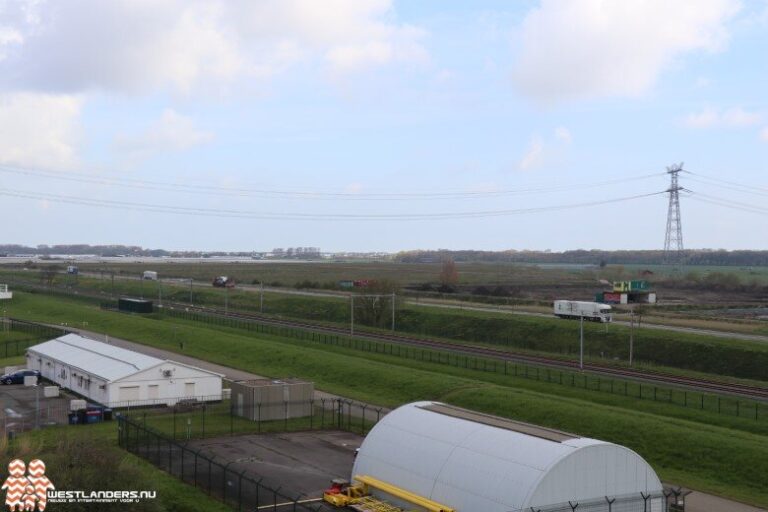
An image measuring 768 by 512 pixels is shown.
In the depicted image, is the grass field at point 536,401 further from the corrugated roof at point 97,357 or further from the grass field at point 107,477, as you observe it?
the grass field at point 107,477

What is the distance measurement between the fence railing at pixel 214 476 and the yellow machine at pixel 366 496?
681 millimetres

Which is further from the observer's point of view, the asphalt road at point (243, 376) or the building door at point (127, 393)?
the building door at point (127, 393)

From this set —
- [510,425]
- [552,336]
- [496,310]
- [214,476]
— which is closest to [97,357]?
[214,476]

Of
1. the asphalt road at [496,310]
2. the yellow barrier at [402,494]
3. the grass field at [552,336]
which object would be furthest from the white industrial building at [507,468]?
the asphalt road at [496,310]

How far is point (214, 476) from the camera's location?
33.1 meters

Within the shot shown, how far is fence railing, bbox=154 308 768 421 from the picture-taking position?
49.2 meters

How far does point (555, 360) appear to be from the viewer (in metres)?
69.9

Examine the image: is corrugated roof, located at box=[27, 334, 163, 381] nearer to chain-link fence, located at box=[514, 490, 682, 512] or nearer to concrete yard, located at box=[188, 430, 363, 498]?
concrete yard, located at box=[188, 430, 363, 498]

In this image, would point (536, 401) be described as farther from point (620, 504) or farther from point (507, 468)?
point (507, 468)

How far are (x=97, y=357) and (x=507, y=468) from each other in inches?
1427

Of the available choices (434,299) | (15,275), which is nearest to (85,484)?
(434,299)

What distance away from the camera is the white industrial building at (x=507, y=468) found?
83.8 feet

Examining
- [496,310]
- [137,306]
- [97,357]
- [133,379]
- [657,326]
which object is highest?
[496,310]

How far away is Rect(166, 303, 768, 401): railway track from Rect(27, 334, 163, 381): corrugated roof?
30863 millimetres
